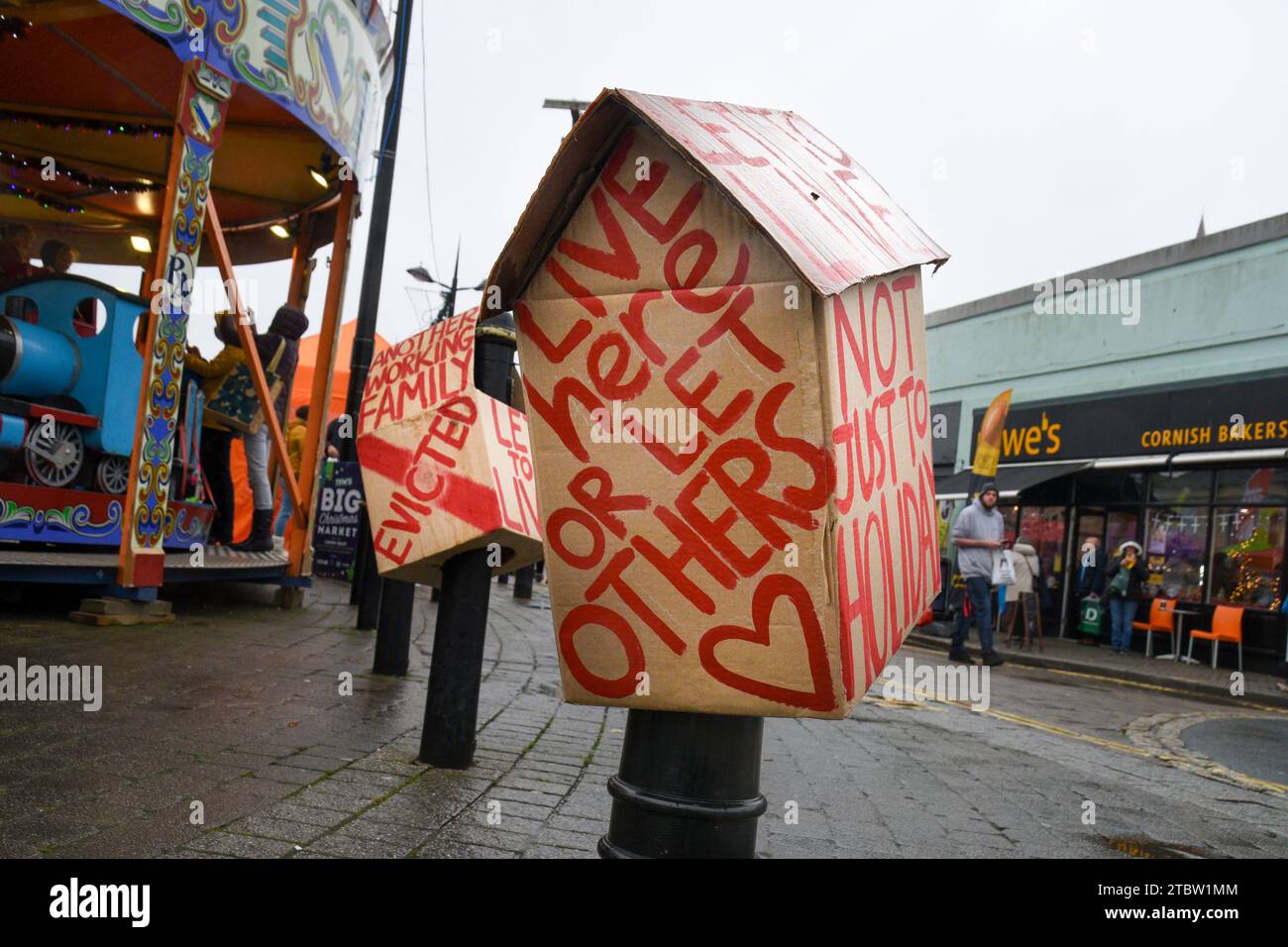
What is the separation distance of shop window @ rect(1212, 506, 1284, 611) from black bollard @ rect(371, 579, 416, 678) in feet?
41.8

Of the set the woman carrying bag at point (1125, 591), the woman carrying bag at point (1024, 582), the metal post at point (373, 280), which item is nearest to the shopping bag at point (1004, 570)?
the woman carrying bag at point (1024, 582)

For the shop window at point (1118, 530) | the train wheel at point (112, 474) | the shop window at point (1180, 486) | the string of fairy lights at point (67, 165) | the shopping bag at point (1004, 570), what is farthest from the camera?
the shop window at point (1118, 530)

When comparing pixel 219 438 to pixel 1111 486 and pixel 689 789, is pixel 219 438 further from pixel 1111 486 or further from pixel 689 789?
pixel 1111 486

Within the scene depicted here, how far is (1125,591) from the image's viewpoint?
15.6 metres

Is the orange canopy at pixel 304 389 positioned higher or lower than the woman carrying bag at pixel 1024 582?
higher

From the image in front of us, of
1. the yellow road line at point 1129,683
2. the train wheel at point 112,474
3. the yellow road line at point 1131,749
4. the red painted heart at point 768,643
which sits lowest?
the yellow road line at point 1129,683

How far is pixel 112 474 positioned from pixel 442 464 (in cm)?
457

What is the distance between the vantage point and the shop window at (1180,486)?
51.0 feet

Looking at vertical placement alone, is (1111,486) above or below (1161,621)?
above

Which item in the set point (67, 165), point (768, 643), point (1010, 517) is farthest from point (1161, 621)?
point (768, 643)

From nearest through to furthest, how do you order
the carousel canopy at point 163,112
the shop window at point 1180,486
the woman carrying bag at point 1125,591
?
the carousel canopy at point 163,112, the shop window at point 1180,486, the woman carrying bag at point 1125,591

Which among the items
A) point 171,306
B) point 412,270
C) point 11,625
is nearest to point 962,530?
point 171,306

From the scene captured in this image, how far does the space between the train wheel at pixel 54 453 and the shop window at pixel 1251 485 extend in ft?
46.9

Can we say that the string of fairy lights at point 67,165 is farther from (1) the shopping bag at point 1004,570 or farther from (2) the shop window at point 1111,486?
(2) the shop window at point 1111,486
